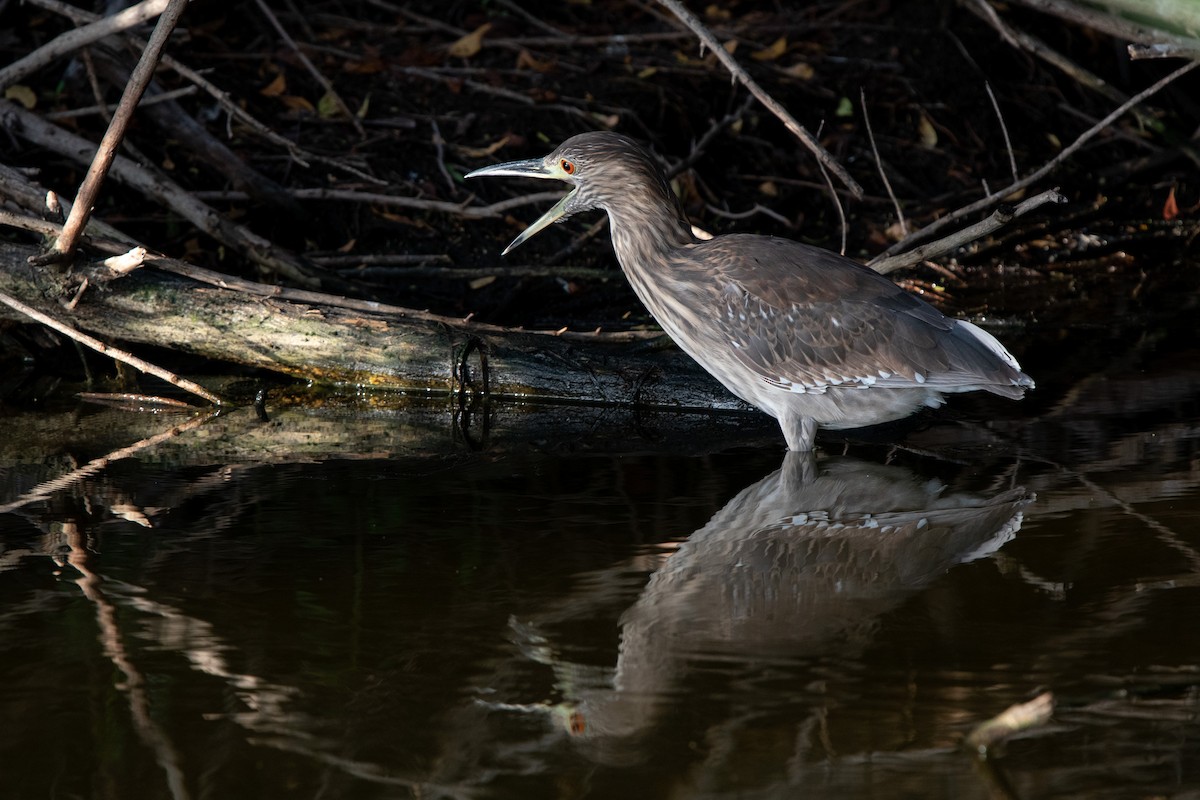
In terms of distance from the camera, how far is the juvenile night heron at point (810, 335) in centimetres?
484

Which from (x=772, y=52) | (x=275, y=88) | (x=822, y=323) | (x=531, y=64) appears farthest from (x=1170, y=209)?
(x=275, y=88)

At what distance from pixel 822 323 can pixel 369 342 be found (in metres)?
2.01

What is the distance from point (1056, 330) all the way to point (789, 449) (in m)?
2.31

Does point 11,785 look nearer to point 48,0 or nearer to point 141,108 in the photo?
point 48,0

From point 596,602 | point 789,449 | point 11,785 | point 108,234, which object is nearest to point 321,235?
point 108,234

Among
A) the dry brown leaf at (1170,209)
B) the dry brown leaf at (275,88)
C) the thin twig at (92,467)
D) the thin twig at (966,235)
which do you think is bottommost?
the thin twig at (92,467)

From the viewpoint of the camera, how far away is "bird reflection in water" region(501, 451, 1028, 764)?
9.86 ft

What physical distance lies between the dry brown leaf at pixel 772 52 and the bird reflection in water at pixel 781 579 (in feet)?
16.5

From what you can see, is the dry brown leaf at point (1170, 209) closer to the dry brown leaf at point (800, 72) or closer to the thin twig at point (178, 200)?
the dry brown leaf at point (800, 72)

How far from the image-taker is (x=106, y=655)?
10.3ft

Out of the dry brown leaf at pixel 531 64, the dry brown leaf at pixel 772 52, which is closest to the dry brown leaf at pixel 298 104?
the dry brown leaf at pixel 531 64

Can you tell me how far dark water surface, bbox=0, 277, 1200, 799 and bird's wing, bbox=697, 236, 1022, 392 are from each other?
34 cm

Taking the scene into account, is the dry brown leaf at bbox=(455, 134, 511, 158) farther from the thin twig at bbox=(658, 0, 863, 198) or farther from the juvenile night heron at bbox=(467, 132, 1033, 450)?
the thin twig at bbox=(658, 0, 863, 198)

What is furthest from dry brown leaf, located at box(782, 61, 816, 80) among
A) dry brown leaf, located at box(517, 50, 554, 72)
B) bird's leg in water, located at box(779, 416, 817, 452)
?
bird's leg in water, located at box(779, 416, 817, 452)
